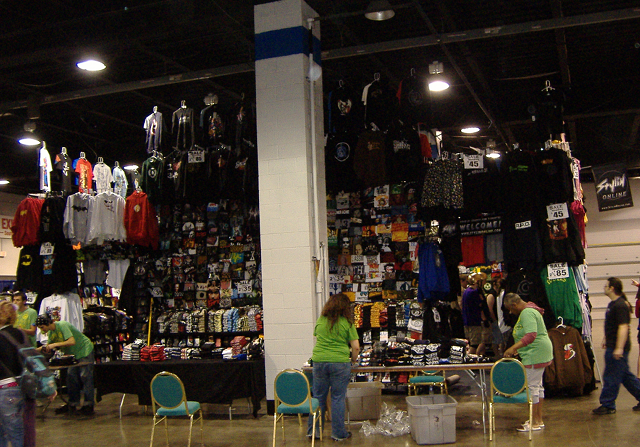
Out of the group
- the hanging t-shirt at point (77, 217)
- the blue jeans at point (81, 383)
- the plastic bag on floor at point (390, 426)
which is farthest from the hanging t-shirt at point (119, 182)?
the plastic bag on floor at point (390, 426)

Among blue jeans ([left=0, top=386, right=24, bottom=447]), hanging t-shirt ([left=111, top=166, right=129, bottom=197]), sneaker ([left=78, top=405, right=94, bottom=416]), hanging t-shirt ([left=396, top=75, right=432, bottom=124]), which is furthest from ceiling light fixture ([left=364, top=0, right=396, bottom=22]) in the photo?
sneaker ([left=78, top=405, right=94, bottom=416])

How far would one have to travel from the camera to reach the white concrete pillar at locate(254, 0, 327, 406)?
768 centimetres

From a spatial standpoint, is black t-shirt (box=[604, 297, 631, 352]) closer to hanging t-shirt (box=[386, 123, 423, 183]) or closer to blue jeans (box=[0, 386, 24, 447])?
hanging t-shirt (box=[386, 123, 423, 183])

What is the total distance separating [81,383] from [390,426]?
448cm

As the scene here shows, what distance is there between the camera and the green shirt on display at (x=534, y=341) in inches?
246

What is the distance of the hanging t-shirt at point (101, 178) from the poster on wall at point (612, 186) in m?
11.4

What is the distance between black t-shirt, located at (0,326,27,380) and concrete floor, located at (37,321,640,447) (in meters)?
2.05

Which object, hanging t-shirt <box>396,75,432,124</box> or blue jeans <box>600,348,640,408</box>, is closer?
blue jeans <box>600,348,640,408</box>

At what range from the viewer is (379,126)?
8.66 meters

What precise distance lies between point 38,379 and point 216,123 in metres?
4.77

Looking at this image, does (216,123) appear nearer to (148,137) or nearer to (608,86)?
(148,137)

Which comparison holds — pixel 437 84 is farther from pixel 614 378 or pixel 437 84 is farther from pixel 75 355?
pixel 75 355

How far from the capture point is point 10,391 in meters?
5.01

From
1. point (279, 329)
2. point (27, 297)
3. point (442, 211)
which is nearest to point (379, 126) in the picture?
point (442, 211)
